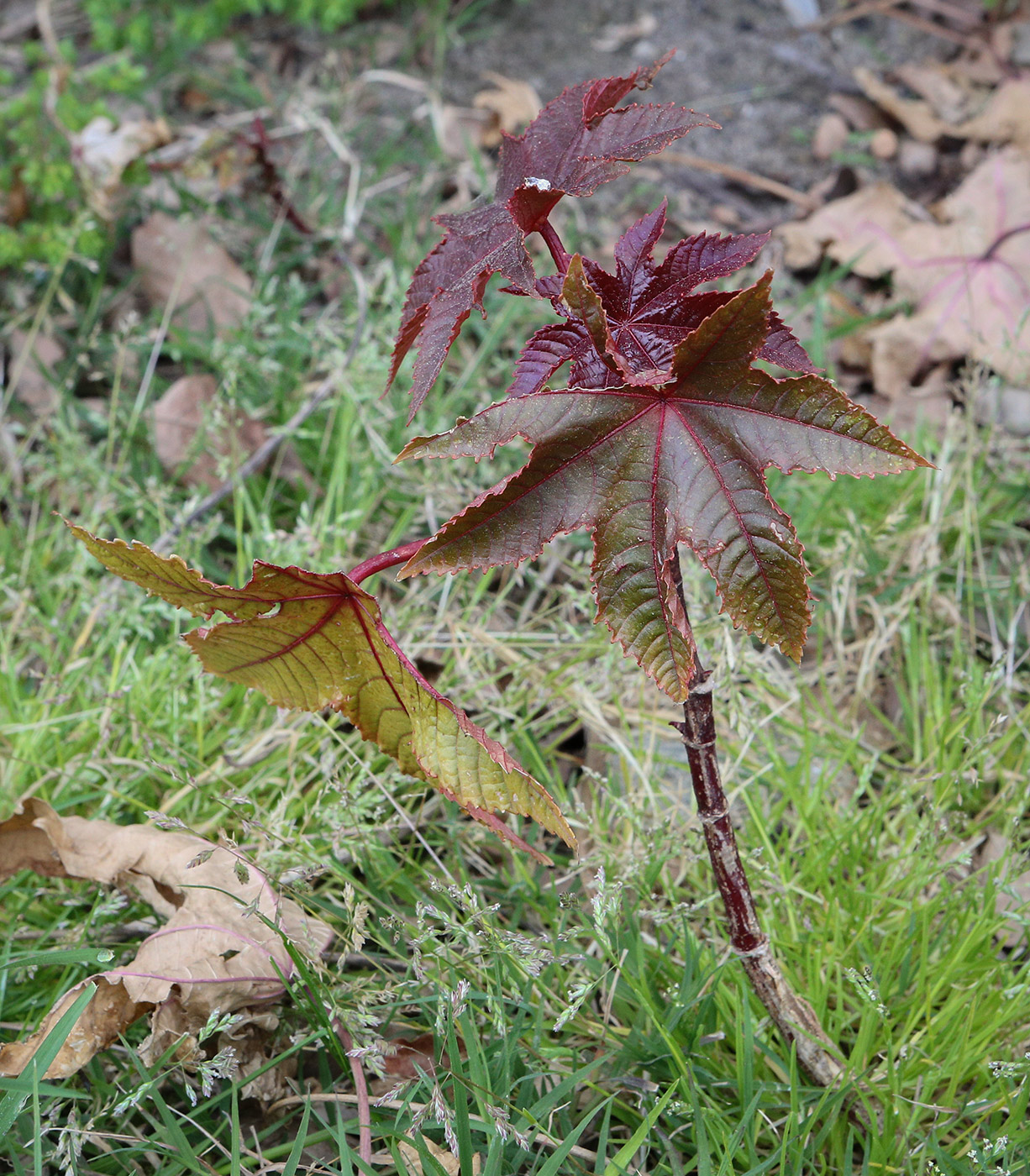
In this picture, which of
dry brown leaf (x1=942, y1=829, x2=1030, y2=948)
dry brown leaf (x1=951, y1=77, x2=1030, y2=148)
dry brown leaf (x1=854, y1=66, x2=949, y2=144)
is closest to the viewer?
dry brown leaf (x1=942, y1=829, x2=1030, y2=948)

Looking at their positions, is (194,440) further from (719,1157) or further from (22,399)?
(719,1157)

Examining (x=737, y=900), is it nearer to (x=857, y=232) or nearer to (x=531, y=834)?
(x=531, y=834)

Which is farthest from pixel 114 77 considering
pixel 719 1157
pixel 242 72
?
pixel 719 1157

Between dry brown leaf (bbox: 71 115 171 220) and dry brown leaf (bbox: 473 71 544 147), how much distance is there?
3.27 feet

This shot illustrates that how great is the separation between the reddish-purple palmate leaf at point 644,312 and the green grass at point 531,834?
0.38 m

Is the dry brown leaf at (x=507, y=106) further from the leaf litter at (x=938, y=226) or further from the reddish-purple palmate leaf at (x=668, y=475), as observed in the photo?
the reddish-purple palmate leaf at (x=668, y=475)

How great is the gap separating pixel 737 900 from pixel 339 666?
1.91 feet

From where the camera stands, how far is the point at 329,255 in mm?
2916

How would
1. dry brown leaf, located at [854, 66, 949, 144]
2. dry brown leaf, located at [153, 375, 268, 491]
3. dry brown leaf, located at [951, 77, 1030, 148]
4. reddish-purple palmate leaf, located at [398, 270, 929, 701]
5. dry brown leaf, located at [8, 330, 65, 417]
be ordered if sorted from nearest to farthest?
reddish-purple palmate leaf, located at [398, 270, 929, 701], dry brown leaf, located at [153, 375, 268, 491], dry brown leaf, located at [8, 330, 65, 417], dry brown leaf, located at [951, 77, 1030, 148], dry brown leaf, located at [854, 66, 949, 144]

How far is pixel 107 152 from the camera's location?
2.85 m

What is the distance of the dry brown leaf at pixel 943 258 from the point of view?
8.23ft

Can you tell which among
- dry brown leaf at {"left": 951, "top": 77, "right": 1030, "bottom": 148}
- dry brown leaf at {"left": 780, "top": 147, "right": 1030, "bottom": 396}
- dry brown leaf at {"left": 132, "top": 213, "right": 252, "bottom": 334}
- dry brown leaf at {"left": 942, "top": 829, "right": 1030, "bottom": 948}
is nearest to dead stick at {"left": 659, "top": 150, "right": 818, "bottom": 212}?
dry brown leaf at {"left": 780, "top": 147, "right": 1030, "bottom": 396}

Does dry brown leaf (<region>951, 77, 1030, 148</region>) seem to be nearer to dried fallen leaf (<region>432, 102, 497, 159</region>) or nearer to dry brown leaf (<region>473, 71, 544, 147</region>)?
dry brown leaf (<region>473, 71, 544, 147</region>)

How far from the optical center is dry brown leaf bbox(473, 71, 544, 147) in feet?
10.0
